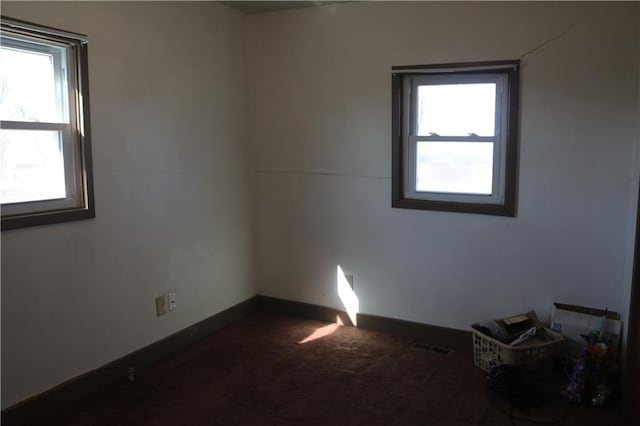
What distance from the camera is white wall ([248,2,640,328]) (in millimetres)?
3102

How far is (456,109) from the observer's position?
3561mm

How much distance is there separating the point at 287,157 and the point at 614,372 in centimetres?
255

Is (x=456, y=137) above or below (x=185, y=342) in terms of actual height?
above

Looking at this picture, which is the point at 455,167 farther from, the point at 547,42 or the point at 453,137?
the point at 547,42

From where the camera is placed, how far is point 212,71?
386cm

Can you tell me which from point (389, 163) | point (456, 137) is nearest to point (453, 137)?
point (456, 137)

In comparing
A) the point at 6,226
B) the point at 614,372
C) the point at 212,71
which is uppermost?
the point at 212,71

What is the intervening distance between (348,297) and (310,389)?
105cm

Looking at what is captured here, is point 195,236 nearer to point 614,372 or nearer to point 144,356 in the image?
point 144,356

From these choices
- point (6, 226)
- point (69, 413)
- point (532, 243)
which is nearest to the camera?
point (6, 226)

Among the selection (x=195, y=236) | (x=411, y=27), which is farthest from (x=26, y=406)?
(x=411, y=27)

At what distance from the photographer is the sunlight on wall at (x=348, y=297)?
404cm

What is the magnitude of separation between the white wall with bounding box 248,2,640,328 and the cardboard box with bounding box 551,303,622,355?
2.9 inches

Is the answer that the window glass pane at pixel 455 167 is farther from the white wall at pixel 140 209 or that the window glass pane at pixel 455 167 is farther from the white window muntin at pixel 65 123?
the white window muntin at pixel 65 123
